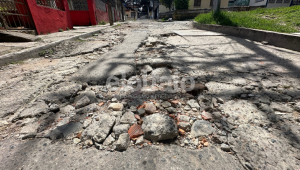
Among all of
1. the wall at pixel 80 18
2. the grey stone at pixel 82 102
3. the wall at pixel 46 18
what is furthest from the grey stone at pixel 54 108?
the wall at pixel 80 18

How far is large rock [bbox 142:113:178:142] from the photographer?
0.85 m

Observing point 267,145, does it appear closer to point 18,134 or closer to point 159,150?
point 159,150

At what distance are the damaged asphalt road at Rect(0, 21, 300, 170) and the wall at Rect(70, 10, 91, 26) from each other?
8530mm

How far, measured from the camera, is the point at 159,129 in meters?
0.88

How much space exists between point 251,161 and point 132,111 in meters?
0.82

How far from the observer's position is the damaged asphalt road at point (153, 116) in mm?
734

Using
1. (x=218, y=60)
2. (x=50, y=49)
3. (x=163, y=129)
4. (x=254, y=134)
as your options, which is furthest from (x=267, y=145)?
(x=50, y=49)

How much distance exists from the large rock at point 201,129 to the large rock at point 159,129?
0.46 ft

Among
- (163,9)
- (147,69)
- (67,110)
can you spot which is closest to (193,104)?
(147,69)

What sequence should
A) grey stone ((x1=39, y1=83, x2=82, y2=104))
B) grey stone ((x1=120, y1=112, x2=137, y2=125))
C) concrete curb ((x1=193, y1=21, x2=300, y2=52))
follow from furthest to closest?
concrete curb ((x1=193, y1=21, x2=300, y2=52))
grey stone ((x1=39, y1=83, x2=82, y2=104))
grey stone ((x1=120, y1=112, x2=137, y2=125))

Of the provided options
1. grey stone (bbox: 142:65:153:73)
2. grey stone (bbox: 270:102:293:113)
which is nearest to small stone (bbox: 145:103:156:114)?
grey stone (bbox: 142:65:153:73)

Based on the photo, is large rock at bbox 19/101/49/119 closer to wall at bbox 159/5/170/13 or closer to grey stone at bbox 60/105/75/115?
grey stone at bbox 60/105/75/115

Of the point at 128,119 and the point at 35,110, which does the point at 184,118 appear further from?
the point at 35,110

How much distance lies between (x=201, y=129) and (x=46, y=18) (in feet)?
19.4
